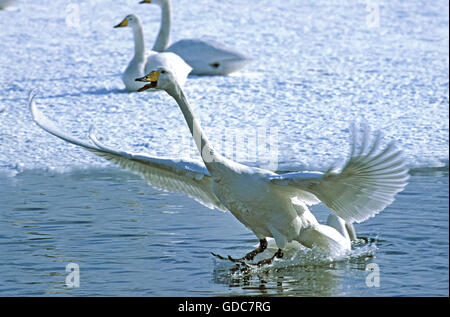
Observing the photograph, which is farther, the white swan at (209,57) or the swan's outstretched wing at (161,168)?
the white swan at (209,57)

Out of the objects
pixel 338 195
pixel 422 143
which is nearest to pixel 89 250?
pixel 338 195

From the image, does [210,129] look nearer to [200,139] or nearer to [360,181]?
[200,139]

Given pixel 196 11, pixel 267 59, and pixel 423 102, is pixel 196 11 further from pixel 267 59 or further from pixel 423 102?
pixel 423 102

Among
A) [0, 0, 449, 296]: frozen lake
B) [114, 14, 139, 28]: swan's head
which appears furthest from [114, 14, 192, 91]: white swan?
[0, 0, 449, 296]: frozen lake

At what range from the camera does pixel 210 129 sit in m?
8.55

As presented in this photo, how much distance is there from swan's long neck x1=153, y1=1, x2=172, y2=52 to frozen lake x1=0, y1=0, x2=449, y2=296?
21.6 inches

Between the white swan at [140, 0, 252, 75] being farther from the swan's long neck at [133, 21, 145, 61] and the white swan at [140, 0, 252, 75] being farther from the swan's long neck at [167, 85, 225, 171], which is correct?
the swan's long neck at [167, 85, 225, 171]

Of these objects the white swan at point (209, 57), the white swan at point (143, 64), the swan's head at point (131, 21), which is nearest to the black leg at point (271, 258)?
the white swan at point (143, 64)

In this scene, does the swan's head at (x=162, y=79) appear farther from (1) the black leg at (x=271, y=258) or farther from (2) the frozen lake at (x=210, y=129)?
(1) the black leg at (x=271, y=258)

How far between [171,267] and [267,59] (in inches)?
247

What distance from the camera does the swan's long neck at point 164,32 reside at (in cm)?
1110

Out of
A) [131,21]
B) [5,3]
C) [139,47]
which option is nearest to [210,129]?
[139,47]

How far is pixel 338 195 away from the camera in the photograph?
16.1ft

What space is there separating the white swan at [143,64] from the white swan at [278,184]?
345cm
